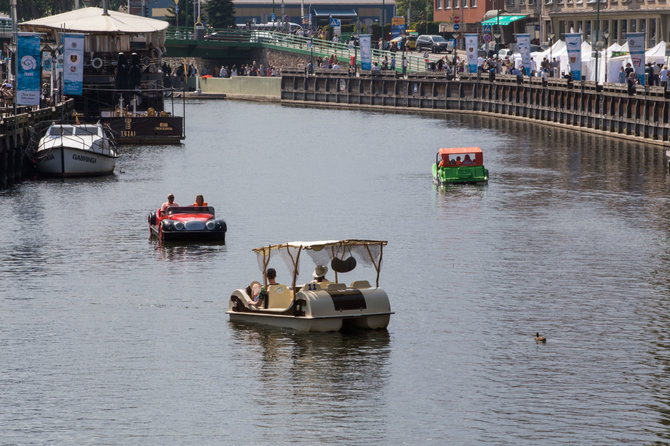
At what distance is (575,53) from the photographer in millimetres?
101062

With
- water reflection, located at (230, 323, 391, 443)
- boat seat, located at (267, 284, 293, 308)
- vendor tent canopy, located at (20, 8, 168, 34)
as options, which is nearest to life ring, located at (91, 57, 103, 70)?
vendor tent canopy, located at (20, 8, 168, 34)

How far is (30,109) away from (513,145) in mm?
37044

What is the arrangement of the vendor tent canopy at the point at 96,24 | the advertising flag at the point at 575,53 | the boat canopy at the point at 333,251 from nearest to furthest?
1. the boat canopy at the point at 333,251
2. the advertising flag at the point at 575,53
3. the vendor tent canopy at the point at 96,24

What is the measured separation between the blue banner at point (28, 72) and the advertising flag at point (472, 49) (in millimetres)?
60087

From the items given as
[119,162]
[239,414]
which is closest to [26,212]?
[119,162]

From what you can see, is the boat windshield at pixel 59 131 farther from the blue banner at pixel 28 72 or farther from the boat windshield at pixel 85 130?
the blue banner at pixel 28 72

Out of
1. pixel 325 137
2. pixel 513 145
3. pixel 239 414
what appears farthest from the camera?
pixel 325 137

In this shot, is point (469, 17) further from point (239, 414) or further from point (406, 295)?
point (239, 414)

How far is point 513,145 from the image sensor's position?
95.4 metres

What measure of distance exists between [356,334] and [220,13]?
166411 mm

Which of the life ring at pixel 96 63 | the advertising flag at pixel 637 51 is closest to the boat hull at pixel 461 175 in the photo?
the advertising flag at pixel 637 51

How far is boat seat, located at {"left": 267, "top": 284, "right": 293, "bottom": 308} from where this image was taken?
3781 cm

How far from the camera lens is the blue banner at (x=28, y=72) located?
72.0 m

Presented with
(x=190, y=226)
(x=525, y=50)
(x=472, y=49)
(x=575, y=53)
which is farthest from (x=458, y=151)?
(x=472, y=49)
